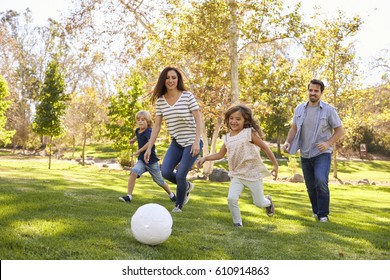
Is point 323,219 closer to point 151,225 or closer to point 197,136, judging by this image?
point 197,136

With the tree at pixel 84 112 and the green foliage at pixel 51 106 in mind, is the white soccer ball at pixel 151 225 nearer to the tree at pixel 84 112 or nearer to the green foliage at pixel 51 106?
the green foliage at pixel 51 106

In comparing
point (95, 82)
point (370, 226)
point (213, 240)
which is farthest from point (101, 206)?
point (95, 82)

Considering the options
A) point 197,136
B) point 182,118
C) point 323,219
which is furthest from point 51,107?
point 323,219

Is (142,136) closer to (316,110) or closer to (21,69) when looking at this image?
(316,110)

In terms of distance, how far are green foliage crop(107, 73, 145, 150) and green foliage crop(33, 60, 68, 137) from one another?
3583 millimetres

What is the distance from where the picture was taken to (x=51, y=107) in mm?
29391

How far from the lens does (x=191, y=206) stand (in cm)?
830

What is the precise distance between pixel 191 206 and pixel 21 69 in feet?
155

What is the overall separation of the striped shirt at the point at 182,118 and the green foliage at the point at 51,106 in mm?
24016

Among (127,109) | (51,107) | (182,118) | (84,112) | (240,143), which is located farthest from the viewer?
(84,112)

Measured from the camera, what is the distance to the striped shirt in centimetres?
698

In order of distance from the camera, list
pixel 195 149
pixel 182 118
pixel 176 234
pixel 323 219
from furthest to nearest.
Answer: pixel 323 219
pixel 182 118
pixel 195 149
pixel 176 234

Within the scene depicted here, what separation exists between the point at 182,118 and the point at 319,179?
2.52 meters

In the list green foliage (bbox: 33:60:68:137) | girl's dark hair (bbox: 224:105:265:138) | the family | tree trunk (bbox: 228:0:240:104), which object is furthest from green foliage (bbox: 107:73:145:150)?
girl's dark hair (bbox: 224:105:265:138)
